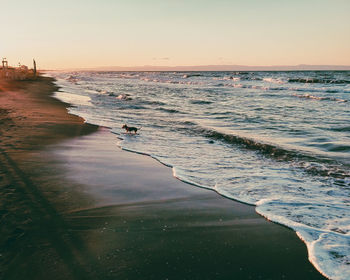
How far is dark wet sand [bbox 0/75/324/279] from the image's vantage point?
108 inches

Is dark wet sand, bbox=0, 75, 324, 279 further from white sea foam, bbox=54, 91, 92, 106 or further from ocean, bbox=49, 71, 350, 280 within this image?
white sea foam, bbox=54, 91, 92, 106

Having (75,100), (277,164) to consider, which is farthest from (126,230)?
(75,100)

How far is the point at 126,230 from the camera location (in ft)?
11.5

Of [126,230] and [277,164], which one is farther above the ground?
[126,230]

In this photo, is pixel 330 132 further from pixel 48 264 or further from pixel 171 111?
pixel 48 264

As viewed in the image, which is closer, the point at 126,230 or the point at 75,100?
the point at 126,230

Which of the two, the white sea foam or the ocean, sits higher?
the white sea foam

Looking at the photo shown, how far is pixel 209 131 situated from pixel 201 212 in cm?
737

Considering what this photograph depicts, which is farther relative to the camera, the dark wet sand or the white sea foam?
the white sea foam

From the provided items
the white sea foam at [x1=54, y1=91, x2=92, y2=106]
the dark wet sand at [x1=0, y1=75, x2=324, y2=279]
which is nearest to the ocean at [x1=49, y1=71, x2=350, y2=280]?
the dark wet sand at [x1=0, y1=75, x2=324, y2=279]

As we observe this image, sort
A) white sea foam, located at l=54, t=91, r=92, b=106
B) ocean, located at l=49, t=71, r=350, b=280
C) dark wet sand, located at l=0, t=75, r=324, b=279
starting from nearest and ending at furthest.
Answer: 1. dark wet sand, located at l=0, t=75, r=324, b=279
2. ocean, located at l=49, t=71, r=350, b=280
3. white sea foam, located at l=54, t=91, r=92, b=106

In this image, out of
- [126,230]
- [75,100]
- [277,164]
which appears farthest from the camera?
[75,100]

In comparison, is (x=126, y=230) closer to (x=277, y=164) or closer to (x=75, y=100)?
(x=277, y=164)

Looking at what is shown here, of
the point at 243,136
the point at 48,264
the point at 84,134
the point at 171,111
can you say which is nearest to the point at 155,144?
the point at 84,134
